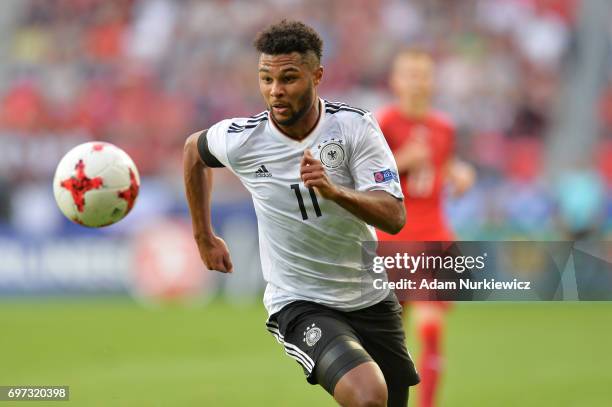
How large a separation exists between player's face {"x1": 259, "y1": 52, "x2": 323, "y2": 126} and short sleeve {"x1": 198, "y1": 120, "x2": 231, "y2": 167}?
0.48m

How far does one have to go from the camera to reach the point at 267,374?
10.7 meters

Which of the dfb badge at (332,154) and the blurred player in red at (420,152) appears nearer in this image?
the dfb badge at (332,154)

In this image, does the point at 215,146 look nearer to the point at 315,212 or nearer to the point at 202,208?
the point at 202,208

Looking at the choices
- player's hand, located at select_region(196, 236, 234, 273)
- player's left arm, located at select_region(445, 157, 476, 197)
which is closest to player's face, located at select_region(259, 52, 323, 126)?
player's hand, located at select_region(196, 236, 234, 273)

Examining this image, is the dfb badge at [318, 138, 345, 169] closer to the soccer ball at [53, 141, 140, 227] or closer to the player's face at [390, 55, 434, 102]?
the soccer ball at [53, 141, 140, 227]

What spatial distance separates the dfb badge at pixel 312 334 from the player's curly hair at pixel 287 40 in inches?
53.1

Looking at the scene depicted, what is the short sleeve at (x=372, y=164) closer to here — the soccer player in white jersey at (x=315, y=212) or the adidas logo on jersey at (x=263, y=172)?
the soccer player in white jersey at (x=315, y=212)

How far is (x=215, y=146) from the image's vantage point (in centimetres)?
596

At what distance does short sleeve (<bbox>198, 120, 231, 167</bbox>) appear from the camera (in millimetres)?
5906

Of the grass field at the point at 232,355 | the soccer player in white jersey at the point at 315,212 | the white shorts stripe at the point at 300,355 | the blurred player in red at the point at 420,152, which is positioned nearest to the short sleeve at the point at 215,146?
the soccer player in white jersey at the point at 315,212

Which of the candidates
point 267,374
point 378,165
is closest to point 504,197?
point 267,374

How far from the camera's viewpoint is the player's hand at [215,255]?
613cm

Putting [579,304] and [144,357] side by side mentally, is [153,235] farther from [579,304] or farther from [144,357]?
[579,304]

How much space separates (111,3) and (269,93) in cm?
1632
